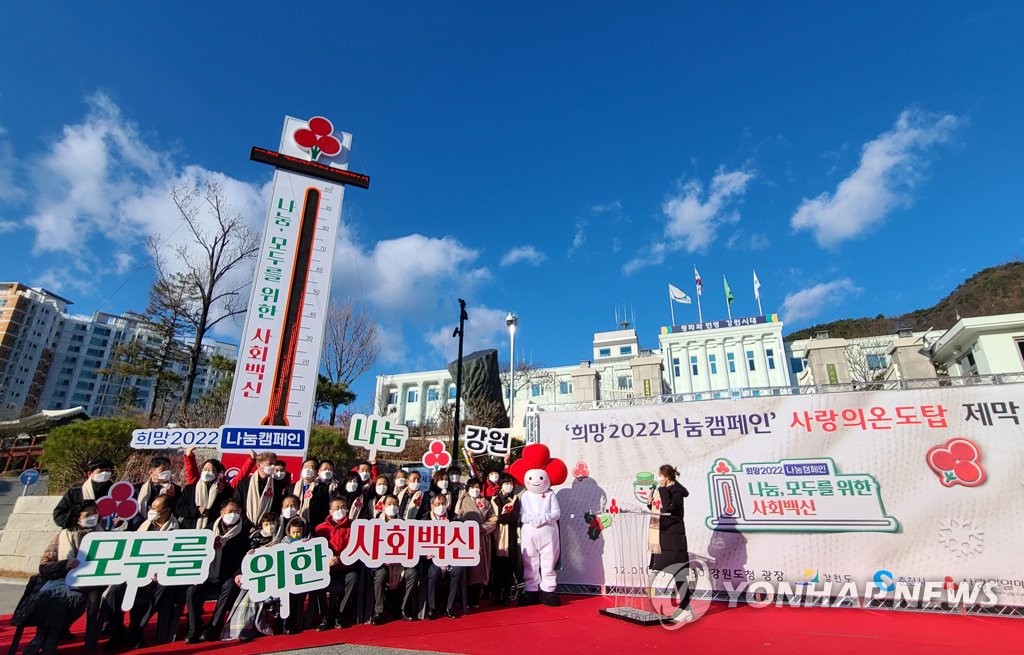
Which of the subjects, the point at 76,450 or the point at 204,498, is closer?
the point at 204,498

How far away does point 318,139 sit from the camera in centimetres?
1074

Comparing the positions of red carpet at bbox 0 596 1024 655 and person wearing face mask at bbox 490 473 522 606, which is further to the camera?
person wearing face mask at bbox 490 473 522 606

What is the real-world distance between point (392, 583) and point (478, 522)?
1.13 meters

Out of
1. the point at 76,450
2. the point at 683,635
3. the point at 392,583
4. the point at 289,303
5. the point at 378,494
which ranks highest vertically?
the point at 289,303

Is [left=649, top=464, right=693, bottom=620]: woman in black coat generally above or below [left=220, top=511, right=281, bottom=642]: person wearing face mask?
above

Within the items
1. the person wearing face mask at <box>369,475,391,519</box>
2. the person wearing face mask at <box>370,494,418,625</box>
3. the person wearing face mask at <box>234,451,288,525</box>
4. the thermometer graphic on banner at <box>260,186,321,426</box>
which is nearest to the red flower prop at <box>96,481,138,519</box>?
the person wearing face mask at <box>234,451,288,525</box>

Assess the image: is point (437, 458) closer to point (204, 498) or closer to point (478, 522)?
point (478, 522)

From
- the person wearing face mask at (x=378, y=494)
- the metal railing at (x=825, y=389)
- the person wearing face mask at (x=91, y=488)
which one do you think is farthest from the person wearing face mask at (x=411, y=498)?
the person wearing face mask at (x=91, y=488)

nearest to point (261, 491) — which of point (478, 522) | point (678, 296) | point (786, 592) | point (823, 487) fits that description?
point (478, 522)

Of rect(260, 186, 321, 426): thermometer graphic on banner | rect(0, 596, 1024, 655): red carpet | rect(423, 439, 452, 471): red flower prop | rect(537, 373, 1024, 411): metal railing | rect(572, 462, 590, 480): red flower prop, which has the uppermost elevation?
rect(260, 186, 321, 426): thermometer graphic on banner

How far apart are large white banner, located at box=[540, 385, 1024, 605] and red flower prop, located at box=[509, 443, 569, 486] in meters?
0.59

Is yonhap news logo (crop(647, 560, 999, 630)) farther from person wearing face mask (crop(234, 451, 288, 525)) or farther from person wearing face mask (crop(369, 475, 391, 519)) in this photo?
person wearing face mask (crop(234, 451, 288, 525))

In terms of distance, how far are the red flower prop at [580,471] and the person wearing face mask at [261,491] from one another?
3839mm

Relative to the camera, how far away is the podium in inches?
215
